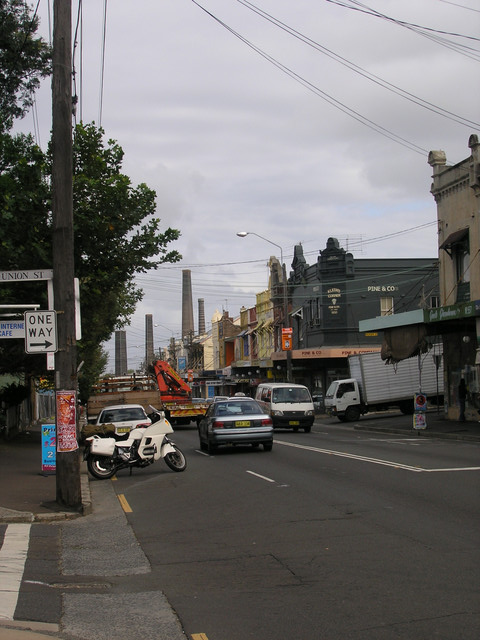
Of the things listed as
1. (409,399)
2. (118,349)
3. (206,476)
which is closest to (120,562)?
(206,476)

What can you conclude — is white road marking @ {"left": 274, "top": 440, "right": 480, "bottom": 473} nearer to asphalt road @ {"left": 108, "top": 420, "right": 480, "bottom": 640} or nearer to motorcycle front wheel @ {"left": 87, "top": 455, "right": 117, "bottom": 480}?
asphalt road @ {"left": 108, "top": 420, "right": 480, "bottom": 640}

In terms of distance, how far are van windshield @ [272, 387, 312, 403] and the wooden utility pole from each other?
19064 millimetres

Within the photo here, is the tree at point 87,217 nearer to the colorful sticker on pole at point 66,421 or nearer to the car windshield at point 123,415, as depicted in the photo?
the car windshield at point 123,415

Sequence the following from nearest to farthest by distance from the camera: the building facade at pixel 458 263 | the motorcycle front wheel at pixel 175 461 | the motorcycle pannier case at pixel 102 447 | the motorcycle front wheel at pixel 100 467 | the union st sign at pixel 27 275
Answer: the union st sign at pixel 27 275, the motorcycle pannier case at pixel 102 447, the motorcycle front wheel at pixel 100 467, the motorcycle front wheel at pixel 175 461, the building facade at pixel 458 263

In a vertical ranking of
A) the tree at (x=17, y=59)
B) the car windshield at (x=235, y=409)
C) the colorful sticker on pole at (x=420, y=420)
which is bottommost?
the colorful sticker on pole at (x=420, y=420)

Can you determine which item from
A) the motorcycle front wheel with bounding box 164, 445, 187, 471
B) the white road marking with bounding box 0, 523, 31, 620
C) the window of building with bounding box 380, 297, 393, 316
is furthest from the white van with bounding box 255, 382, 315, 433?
the window of building with bounding box 380, 297, 393, 316

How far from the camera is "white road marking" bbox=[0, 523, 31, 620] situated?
6.44 metres

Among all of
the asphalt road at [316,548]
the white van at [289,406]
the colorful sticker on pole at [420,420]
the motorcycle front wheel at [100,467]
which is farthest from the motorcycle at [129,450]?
the colorful sticker on pole at [420,420]

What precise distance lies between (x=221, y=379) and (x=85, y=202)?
194ft

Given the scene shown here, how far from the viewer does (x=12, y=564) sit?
8.00 m

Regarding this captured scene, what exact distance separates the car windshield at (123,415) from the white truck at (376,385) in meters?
19.2

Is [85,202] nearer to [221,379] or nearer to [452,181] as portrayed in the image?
[452,181]

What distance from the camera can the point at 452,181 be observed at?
29.9 meters

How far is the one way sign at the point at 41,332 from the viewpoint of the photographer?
11.6 m
